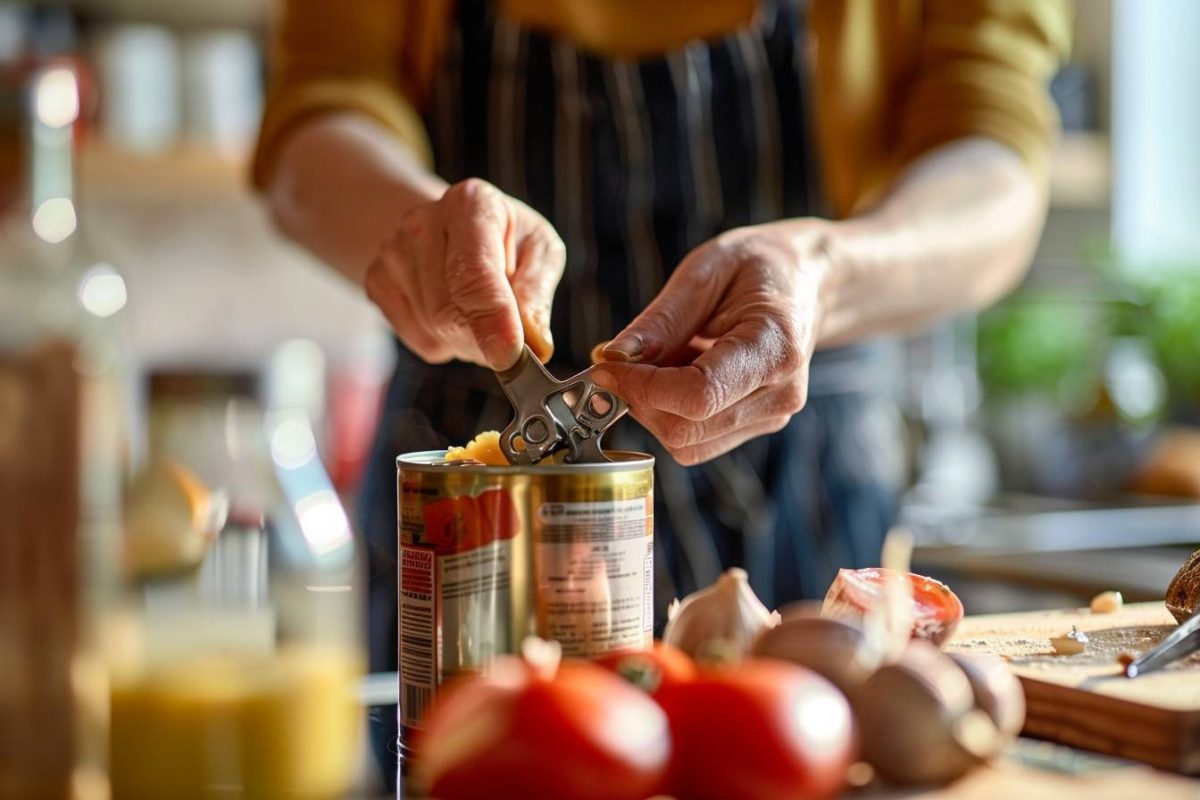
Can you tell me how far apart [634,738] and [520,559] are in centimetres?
14

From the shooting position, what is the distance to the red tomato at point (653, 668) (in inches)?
23.2

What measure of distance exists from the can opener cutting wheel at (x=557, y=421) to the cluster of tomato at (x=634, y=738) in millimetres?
→ 168

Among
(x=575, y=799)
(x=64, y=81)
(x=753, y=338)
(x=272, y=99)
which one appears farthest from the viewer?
(x=64, y=81)

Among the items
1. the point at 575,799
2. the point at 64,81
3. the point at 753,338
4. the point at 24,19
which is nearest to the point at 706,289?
the point at 753,338

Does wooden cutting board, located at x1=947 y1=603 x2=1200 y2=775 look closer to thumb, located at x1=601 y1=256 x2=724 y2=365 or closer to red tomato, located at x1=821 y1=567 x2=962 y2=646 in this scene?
red tomato, located at x1=821 y1=567 x2=962 y2=646

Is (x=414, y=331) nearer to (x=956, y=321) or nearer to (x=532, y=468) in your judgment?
(x=532, y=468)

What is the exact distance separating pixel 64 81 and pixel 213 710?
5.87 ft

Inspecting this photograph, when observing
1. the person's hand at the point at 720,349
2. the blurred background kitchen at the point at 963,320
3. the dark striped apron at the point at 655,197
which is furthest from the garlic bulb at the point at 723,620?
the blurred background kitchen at the point at 963,320

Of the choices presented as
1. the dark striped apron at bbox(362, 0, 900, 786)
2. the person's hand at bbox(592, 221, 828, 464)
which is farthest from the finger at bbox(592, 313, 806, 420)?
the dark striped apron at bbox(362, 0, 900, 786)

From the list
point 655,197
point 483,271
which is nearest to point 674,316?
point 483,271

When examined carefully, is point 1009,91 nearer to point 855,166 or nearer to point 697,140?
point 855,166

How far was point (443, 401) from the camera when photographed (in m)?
1.44

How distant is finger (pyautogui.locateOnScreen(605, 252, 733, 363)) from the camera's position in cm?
79

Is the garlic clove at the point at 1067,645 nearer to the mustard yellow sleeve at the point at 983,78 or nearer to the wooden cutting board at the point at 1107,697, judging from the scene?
the wooden cutting board at the point at 1107,697
